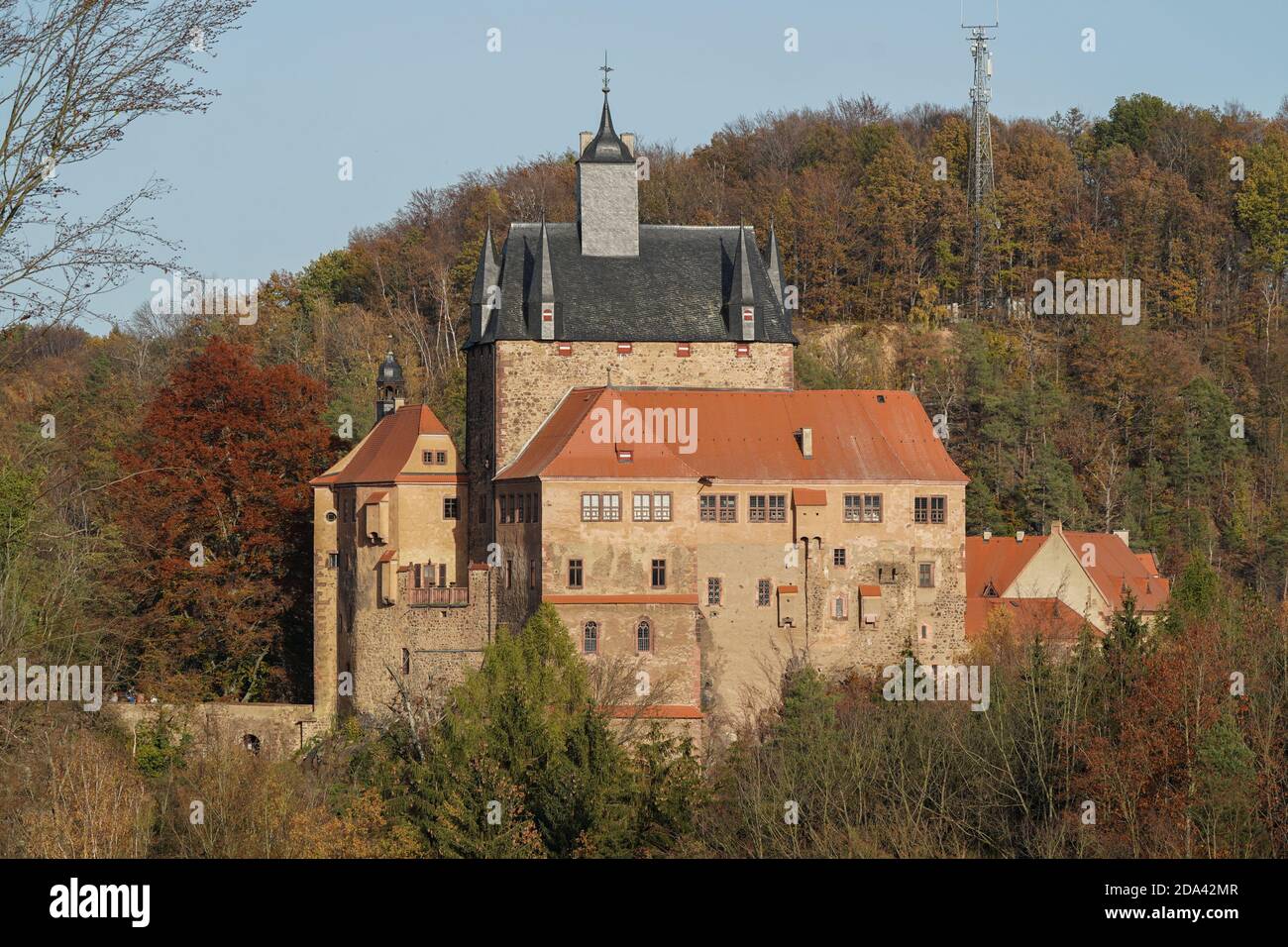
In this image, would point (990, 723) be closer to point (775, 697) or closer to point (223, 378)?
point (775, 697)

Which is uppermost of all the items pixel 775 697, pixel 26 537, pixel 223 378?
pixel 223 378

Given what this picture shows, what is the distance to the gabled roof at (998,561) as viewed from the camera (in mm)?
52166

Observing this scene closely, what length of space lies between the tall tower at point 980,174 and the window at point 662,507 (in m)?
34.9

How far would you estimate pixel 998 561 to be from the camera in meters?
53.2

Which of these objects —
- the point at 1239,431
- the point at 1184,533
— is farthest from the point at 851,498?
the point at 1239,431

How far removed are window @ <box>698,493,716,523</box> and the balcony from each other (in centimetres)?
564

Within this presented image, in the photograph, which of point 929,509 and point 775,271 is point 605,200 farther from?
point 929,509

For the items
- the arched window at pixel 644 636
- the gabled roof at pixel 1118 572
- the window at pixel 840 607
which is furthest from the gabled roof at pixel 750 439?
the gabled roof at pixel 1118 572

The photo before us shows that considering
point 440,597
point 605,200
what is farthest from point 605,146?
point 440,597

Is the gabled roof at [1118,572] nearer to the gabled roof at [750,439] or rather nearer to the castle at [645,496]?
the gabled roof at [750,439]

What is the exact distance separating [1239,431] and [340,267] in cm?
3834

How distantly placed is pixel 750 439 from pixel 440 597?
25.9ft

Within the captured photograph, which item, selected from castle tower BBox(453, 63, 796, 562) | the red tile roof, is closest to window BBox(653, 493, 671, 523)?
castle tower BBox(453, 63, 796, 562)

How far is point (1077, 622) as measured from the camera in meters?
49.5
